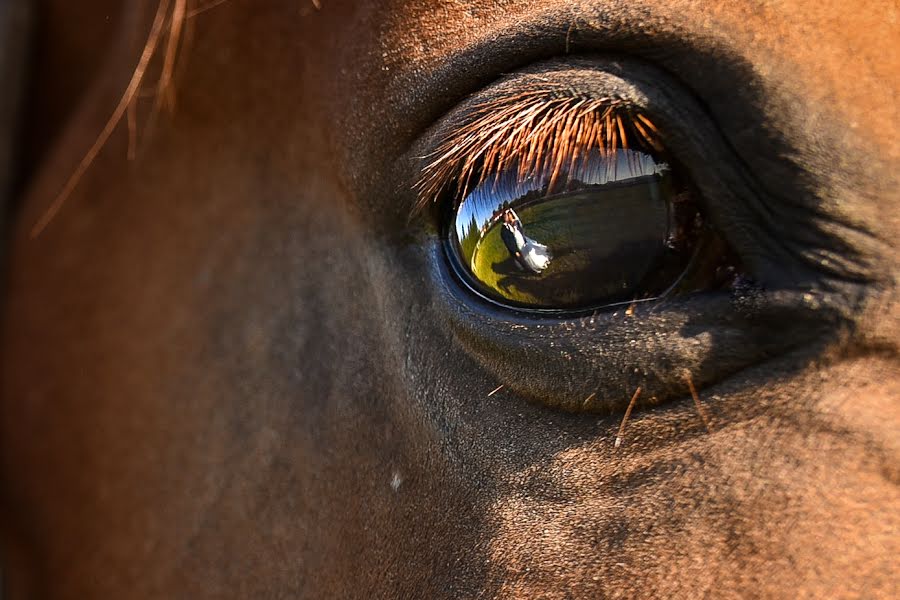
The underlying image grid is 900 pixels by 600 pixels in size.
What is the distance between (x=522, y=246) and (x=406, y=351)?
236mm

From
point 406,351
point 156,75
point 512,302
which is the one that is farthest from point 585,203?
point 156,75

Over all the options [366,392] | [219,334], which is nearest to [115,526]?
[219,334]

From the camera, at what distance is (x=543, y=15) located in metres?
1.06

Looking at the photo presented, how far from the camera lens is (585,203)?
3.39 feet

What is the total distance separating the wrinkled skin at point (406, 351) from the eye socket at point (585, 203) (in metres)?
0.04

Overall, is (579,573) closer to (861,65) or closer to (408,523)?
(408,523)

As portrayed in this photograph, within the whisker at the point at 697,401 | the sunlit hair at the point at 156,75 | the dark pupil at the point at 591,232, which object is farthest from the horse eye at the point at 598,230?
the sunlit hair at the point at 156,75

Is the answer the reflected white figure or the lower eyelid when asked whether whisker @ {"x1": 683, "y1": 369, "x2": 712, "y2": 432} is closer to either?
the lower eyelid

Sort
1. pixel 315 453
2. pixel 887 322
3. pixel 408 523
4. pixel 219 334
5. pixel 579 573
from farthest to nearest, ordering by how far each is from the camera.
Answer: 1. pixel 219 334
2. pixel 315 453
3. pixel 408 523
4. pixel 579 573
5. pixel 887 322

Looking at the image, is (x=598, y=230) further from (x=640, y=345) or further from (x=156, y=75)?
(x=156, y=75)

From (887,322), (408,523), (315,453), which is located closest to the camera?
(887,322)

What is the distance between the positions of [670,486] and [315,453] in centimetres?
54

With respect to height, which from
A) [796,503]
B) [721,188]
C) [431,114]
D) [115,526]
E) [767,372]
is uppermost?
[431,114]

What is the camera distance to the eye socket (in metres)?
1.02
